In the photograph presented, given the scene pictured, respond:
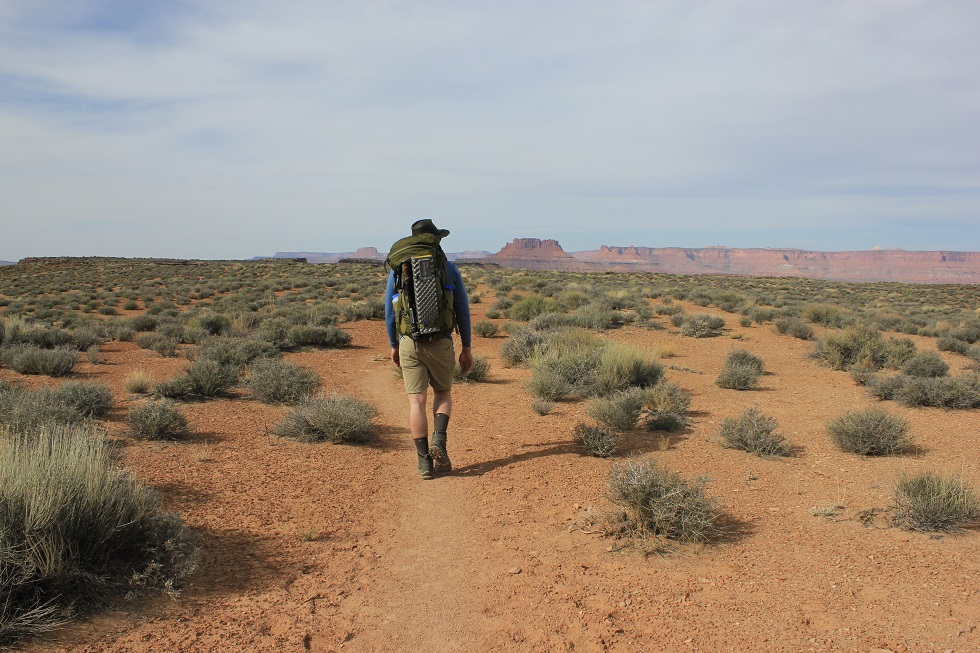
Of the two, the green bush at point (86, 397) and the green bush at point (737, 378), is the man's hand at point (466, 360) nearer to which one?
the green bush at point (86, 397)

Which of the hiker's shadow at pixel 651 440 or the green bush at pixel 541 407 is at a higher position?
the green bush at pixel 541 407

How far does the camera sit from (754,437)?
230 inches

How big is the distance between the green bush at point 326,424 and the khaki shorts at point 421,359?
58.4 inches

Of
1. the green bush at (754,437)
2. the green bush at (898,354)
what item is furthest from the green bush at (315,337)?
the green bush at (898,354)

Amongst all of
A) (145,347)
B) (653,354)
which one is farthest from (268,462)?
(145,347)

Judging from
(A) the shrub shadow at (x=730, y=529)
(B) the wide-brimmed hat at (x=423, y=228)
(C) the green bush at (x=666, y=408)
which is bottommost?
(A) the shrub shadow at (x=730, y=529)

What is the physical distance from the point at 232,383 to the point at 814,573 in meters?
7.24

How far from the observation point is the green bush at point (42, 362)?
27.3ft

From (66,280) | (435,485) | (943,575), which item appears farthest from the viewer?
(66,280)

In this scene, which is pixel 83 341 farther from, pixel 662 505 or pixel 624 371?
pixel 662 505

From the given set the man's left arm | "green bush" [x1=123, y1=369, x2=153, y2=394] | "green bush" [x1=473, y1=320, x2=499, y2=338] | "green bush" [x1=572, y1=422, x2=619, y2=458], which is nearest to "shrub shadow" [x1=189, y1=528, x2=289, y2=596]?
the man's left arm

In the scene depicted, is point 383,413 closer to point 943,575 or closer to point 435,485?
point 435,485

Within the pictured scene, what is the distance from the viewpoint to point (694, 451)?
231 inches

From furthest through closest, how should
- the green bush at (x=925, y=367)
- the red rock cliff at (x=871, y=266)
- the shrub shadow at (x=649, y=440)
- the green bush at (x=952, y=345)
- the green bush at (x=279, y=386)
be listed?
the red rock cliff at (x=871, y=266)
the green bush at (x=952, y=345)
the green bush at (x=925, y=367)
the green bush at (x=279, y=386)
the shrub shadow at (x=649, y=440)
